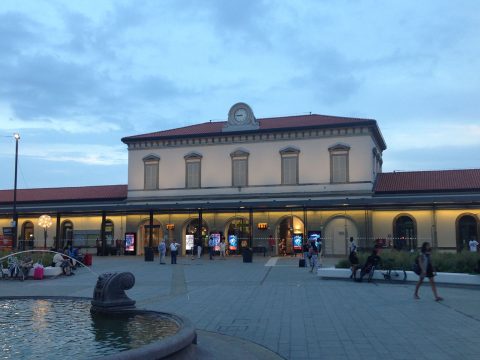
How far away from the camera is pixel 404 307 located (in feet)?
40.8

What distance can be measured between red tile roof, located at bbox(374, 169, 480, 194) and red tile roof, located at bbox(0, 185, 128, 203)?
73.2ft

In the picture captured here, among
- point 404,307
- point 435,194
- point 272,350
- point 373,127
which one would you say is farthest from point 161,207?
point 272,350

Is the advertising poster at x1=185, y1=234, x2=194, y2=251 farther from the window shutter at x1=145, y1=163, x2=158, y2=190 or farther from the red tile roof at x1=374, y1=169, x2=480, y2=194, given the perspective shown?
the red tile roof at x1=374, y1=169, x2=480, y2=194

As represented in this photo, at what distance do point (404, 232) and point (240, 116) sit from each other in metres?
15.4

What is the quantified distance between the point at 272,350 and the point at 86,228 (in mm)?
37076

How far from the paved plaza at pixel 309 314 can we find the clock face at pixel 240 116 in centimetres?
2152

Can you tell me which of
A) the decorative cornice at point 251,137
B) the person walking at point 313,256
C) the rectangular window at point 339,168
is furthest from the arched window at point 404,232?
the person walking at point 313,256

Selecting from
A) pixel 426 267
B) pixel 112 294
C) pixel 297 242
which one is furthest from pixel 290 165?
pixel 112 294

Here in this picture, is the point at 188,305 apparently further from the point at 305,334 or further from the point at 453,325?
the point at 453,325

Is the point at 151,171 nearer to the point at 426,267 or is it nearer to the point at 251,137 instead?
the point at 251,137

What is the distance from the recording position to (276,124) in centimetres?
4059

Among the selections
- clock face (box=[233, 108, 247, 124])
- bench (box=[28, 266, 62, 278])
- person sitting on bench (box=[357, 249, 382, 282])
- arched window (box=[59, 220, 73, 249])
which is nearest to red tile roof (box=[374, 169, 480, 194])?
clock face (box=[233, 108, 247, 124])

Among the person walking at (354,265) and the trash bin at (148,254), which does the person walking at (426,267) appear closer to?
the person walking at (354,265)

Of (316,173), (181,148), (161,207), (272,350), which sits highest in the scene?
(181,148)
